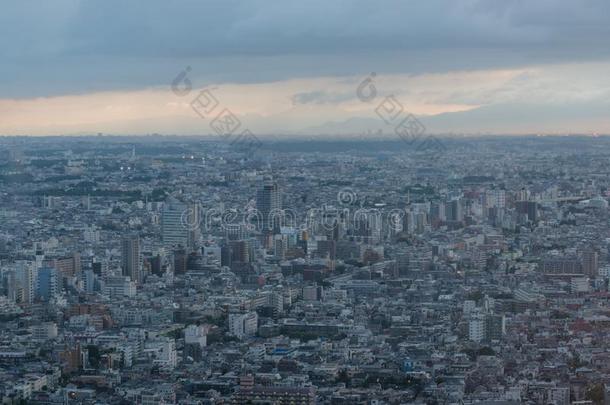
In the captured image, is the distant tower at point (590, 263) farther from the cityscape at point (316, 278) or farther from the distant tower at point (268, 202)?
the distant tower at point (268, 202)

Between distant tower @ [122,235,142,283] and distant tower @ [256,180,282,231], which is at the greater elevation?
distant tower @ [256,180,282,231]

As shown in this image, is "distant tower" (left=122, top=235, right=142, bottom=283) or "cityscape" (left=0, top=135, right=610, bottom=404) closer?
"cityscape" (left=0, top=135, right=610, bottom=404)

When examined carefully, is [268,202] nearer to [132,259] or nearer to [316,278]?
[132,259]

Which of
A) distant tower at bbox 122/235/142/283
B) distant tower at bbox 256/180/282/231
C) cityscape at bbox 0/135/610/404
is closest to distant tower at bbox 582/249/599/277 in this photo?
cityscape at bbox 0/135/610/404

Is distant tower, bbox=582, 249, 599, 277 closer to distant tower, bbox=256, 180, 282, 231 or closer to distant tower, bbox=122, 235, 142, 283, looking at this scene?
distant tower, bbox=122, 235, 142, 283

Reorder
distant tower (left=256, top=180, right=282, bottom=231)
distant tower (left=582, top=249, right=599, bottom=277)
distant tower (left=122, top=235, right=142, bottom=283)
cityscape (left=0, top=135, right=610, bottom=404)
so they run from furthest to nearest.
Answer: distant tower (left=256, top=180, right=282, bottom=231), distant tower (left=122, top=235, right=142, bottom=283), distant tower (left=582, top=249, right=599, bottom=277), cityscape (left=0, top=135, right=610, bottom=404)

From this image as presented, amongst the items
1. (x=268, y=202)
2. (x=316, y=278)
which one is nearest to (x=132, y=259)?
(x=316, y=278)

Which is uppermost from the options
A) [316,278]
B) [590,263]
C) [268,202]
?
[268,202]

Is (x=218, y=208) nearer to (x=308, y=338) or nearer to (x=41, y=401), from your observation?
(x=308, y=338)

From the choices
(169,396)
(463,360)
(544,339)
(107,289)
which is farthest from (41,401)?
(107,289)
